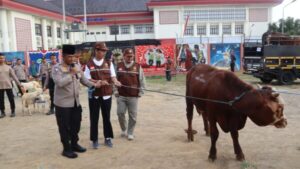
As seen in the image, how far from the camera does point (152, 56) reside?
22406 millimetres

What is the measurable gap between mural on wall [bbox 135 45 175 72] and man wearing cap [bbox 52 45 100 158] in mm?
16759

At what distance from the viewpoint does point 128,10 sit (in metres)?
44.0

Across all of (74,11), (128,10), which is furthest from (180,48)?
(74,11)

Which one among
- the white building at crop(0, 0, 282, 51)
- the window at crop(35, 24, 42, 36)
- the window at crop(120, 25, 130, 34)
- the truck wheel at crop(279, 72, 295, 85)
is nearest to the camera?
the truck wheel at crop(279, 72, 295, 85)

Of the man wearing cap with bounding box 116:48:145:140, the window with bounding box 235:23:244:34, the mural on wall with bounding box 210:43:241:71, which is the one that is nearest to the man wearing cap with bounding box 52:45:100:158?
the man wearing cap with bounding box 116:48:145:140

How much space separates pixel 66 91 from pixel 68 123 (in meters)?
0.52

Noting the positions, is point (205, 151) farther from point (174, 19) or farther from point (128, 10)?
point (128, 10)

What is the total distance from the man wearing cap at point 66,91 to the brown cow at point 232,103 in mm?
Answer: 1723

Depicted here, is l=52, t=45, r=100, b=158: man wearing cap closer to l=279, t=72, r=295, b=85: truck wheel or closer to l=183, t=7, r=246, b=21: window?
l=279, t=72, r=295, b=85: truck wheel

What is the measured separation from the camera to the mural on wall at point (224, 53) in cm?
2351

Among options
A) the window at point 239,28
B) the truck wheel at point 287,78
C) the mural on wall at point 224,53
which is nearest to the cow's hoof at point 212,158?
the truck wheel at point 287,78

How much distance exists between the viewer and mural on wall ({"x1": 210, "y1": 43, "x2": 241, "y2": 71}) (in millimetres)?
23511

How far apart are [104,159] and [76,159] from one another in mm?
453

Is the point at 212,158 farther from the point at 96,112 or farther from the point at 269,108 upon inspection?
the point at 96,112
